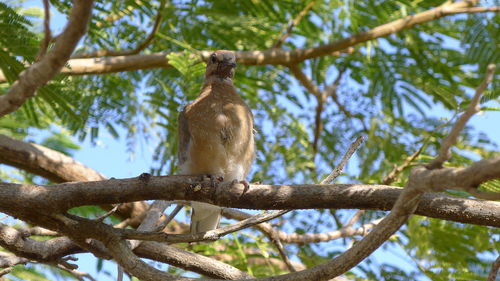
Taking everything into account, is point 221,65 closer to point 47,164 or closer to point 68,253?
point 47,164

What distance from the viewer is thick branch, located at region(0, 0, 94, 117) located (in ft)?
7.58

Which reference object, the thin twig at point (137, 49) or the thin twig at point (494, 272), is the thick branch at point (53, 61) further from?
the thin twig at point (137, 49)

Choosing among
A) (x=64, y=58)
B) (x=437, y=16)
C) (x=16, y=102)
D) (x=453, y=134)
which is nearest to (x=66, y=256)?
(x=16, y=102)

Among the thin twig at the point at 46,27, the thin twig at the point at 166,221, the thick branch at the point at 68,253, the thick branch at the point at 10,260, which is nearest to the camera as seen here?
the thin twig at the point at 46,27

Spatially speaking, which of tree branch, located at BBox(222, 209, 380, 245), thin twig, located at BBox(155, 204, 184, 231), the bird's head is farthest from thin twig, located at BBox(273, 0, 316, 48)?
thin twig, located at BBox(155, 204, 184, 231)

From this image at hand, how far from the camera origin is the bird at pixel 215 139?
16.5ft

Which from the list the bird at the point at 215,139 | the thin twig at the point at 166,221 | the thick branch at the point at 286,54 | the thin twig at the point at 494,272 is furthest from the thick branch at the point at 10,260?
the thin twig at the point at 494,272

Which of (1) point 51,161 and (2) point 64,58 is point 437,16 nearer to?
(1) point 51,161

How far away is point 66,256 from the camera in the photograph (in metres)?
4.31

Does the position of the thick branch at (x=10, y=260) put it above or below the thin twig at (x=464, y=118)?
above

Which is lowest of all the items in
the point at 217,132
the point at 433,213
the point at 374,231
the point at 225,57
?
the point at 374,231

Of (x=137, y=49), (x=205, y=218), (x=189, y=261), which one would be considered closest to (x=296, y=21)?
(x=137, y=49)

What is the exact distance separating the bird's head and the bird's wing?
1.86ft

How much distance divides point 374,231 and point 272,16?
4126mm
